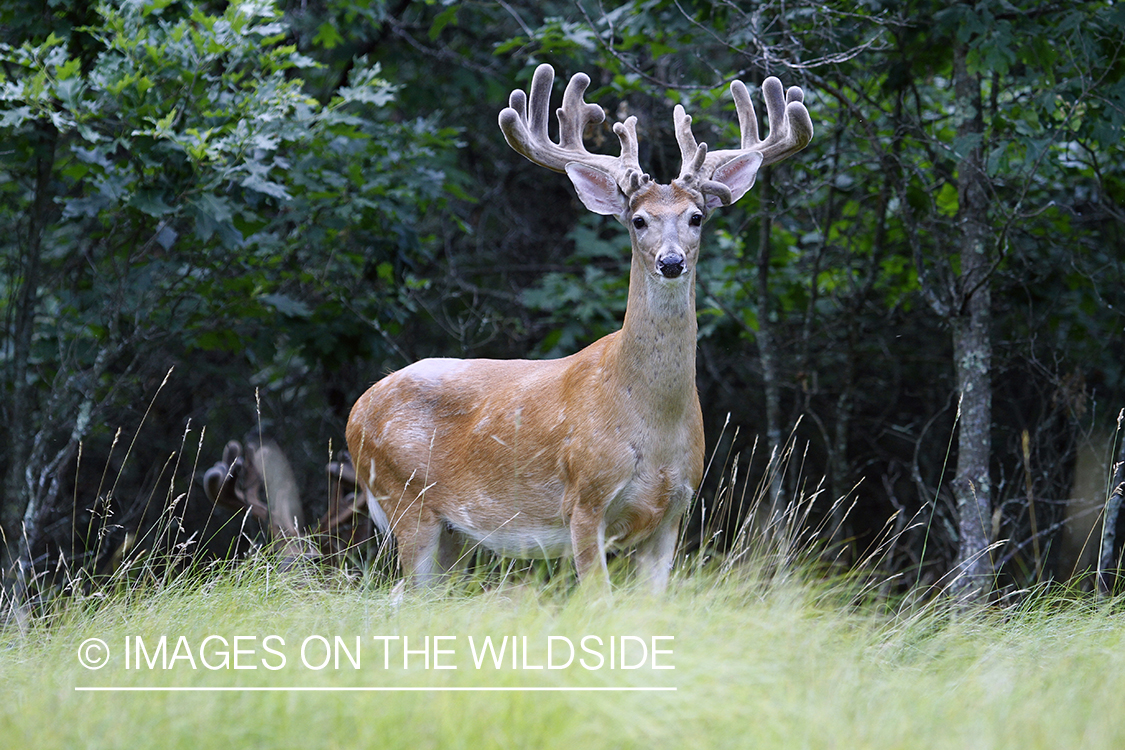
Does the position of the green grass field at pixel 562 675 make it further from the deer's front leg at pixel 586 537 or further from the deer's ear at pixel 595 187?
the deer's ear at pixel 595 187

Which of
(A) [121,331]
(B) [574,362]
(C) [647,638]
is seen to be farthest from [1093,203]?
(A) [121,331]

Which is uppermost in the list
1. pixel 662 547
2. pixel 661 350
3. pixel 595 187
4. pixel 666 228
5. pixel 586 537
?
pixel 595 187

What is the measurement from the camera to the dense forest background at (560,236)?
19.0 ft

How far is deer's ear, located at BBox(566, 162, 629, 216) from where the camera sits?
15.9 ft

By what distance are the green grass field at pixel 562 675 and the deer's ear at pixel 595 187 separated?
1.63 m

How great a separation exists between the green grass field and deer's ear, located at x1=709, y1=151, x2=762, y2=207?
5.77 feet

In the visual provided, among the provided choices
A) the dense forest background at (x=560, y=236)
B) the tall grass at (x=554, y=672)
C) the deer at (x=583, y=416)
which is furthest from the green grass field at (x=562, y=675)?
the dense forest background at (x=560, y=236)

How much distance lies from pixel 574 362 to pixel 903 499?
6372 millimetres

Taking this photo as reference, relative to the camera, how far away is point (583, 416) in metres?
4.70

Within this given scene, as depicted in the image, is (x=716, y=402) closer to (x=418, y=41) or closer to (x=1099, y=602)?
(x=418, y=41)

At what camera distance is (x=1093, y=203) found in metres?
6.97

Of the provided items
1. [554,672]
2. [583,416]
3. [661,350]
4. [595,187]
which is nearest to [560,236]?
[595,187]

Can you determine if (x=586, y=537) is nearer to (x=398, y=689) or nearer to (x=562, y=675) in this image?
(x=562, y=675)

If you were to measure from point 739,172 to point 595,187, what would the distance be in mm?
667
